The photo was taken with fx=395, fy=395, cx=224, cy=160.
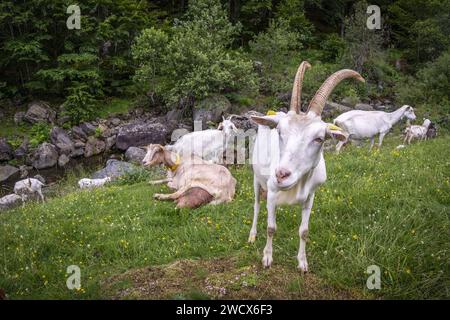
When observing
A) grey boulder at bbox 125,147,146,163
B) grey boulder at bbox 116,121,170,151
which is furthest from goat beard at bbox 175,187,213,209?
grey boulder at bbox 116,121,170,151

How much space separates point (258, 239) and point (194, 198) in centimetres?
213

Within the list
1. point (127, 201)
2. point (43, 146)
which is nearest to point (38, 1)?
point (43, 146)

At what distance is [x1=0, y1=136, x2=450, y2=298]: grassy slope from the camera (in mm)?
5594

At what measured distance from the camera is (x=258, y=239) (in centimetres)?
671

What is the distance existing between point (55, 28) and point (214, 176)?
2316 cm

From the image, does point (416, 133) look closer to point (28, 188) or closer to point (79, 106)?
point (28, 188)

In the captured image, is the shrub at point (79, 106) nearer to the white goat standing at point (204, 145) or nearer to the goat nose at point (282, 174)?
the white goat standing at point (204, 145)

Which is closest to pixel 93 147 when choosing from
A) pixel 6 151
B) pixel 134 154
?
pixel 134 154

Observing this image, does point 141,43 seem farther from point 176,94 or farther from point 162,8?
point 162,8

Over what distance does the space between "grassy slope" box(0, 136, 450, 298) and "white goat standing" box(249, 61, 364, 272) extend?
722 millimetres

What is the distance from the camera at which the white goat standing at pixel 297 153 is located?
473 cm

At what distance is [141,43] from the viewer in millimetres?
23969

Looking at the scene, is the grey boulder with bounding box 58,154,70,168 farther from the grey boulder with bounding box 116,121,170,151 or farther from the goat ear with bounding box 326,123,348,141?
the goat ear with bounding box 326,123,348,141
